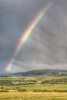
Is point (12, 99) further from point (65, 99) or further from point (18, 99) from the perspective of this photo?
point (65, 99)

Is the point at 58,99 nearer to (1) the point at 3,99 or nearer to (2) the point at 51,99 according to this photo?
(2) the point at 51,99

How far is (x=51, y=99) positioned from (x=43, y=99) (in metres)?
2.45

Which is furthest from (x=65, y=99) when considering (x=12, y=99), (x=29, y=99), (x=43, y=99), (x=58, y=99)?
(x=12, y=99)

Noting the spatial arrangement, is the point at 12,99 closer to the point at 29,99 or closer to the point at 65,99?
the point at 29,99

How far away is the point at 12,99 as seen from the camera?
5747 cm

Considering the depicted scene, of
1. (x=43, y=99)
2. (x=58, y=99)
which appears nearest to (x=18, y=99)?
(x=43, y=99)

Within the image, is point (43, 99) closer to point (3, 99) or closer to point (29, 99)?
point (29, 99)

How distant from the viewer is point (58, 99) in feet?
192

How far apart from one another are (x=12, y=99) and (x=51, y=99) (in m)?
10.2

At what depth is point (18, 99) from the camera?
56.8 meters

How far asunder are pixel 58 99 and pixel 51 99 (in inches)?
74.8

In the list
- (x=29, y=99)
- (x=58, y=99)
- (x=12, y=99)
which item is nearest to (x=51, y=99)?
(x=58, y=99)

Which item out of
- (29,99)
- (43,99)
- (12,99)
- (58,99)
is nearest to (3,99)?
(12,99)

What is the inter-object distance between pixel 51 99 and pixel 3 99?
1263 cm
